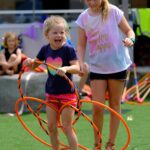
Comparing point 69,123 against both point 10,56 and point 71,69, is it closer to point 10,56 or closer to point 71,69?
point 71,69

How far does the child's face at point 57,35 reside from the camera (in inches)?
221

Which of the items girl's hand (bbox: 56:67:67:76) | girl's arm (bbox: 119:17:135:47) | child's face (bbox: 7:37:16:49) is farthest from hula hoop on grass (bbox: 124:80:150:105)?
girl's hand (bbox: 56:67:67:76)

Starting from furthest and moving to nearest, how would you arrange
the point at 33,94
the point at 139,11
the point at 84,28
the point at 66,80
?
the point at 139,11 → the point at 33,94 → the point at 84,28 → the point at 66,80

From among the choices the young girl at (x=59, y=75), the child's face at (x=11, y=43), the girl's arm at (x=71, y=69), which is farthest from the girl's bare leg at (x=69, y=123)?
the child's face at (x=11, y=43)

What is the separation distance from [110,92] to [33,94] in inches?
135

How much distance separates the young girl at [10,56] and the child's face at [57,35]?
3.91 m

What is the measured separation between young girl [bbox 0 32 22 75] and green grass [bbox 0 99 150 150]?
77 centimetres

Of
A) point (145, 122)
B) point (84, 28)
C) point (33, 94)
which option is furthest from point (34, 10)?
point (84, 28)

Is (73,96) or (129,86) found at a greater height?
(73,96)

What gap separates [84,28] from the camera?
6.04m

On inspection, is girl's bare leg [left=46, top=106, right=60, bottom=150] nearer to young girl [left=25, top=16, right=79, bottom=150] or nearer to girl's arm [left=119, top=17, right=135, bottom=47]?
young girl [left=25, top=16, right=79, bottom=150]

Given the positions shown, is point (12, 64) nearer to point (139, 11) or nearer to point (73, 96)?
point (139, 11)

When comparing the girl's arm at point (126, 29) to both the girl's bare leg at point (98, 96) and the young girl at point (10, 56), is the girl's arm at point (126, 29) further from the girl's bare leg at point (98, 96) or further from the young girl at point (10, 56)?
the young girl at point (10, 56)

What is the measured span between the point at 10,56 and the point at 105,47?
3.85 m
